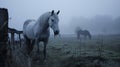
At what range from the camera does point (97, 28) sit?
124m

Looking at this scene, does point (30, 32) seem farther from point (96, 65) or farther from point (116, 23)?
point (116, 23)

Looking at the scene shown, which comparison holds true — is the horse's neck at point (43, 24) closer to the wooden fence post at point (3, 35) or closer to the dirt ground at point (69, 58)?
the dirt ground at point (69, 58)

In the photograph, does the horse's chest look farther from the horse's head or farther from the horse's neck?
the horse's head

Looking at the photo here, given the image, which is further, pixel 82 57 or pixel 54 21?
pixel 82 57

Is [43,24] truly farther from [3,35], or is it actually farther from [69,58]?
[3,35]

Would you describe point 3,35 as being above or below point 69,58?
above

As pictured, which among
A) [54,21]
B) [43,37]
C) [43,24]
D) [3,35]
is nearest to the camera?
[3,35]

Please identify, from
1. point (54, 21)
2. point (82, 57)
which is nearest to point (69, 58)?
point (82, 57)

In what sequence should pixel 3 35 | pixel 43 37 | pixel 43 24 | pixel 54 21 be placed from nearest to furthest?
pixel 3 35
pixel 54 21
pixel 43 24
pixel 43 37

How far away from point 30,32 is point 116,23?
10926 centimetres

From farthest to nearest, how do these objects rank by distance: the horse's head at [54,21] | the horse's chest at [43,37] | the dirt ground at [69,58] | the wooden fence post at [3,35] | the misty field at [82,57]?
the horse's chest at [43,37] → the horse's head at [54,21] → the misty field at [82,57] → the dirt ground at [69,58] → the wooden fence post at [3,35]

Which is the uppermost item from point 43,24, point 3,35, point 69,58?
point 43,24

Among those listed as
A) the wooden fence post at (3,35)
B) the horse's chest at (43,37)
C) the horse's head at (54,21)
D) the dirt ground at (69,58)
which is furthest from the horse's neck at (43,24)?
the wooden fence post at (3,35)

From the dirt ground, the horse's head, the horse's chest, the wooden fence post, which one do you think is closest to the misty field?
the dirt ground
